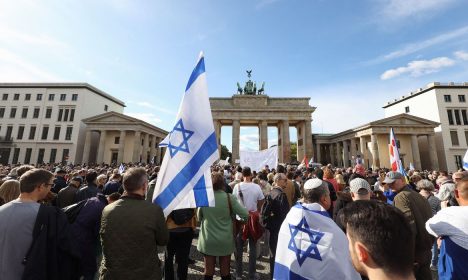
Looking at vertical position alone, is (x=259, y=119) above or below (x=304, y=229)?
above

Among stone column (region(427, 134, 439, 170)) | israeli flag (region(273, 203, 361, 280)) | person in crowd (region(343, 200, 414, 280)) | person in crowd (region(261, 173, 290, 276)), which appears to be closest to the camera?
person in crowd (region(343, 200, 414, 280))

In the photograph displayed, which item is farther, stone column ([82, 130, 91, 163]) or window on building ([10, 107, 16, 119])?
window on building ([10, 107, 16, 119])

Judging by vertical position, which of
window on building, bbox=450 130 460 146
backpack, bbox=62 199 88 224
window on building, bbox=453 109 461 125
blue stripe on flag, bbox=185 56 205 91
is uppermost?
window on building, bbox=453 109 461 125

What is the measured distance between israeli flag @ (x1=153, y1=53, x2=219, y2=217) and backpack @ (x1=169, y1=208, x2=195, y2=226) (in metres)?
0.68

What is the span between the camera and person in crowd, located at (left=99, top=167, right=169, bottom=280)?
2.47m

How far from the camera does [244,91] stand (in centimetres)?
4719

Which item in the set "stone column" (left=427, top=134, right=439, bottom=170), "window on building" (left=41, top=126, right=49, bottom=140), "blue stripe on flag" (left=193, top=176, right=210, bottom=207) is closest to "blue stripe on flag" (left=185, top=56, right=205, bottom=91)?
"blue stripe on flag" (left=193, top=176, right=210, bottom=207)

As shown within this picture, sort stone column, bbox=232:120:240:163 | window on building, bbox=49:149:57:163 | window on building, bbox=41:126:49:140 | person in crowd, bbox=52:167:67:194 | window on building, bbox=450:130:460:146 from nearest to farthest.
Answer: person in crowd, bbox=52:167:67:194 → window on building, bbox=450:130:460:146 → stone column, bbox=232:120:240:163 → window on building, bbox=49:149:57:163 → window on building, bbox=41:126:49:140

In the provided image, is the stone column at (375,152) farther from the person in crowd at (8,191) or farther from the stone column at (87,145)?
the stone column at (87,145)

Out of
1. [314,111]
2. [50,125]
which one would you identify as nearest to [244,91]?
[314,111]

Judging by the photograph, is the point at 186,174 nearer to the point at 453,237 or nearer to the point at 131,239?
Result: the point at 131,239

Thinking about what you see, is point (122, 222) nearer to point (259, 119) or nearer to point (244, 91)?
point (259, 119)

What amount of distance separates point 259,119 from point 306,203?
4190 cm

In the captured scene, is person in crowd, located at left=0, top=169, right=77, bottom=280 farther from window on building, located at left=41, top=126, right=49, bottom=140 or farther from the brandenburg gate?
window on building, located at left=41, top=126, right=49, bottom=140
